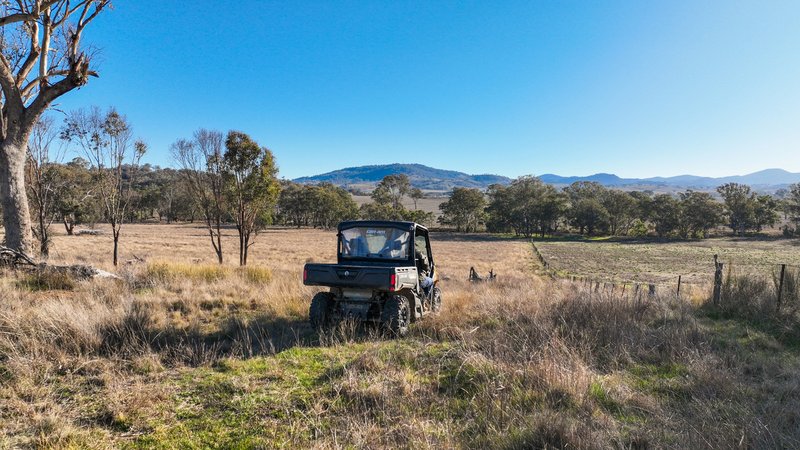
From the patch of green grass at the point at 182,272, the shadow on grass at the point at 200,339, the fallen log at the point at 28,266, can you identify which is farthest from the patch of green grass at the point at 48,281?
the shadow on grass at the point at 200,339

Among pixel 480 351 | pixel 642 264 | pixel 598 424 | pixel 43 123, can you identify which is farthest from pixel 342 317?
pixel 642 264

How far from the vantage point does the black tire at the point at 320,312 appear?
6.80 m

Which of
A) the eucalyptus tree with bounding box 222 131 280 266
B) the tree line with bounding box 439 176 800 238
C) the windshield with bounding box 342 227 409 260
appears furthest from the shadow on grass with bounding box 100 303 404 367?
the tree line with bounding box 439 176 800 238

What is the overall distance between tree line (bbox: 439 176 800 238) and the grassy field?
7931cm

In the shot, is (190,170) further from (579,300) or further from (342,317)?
(579,300)

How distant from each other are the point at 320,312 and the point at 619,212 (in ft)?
295

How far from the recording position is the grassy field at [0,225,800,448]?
3303 mm

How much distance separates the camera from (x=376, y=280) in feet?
20.8

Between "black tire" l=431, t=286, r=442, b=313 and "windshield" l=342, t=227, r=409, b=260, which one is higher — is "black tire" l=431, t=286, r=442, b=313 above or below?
below

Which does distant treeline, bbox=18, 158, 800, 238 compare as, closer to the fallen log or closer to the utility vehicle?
the fallen log

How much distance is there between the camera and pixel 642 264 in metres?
40.7

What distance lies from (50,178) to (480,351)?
20673 millimetres

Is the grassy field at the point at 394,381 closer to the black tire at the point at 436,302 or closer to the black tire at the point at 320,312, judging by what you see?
the black tire at the point at 320,312

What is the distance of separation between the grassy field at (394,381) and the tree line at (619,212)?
79309mm
